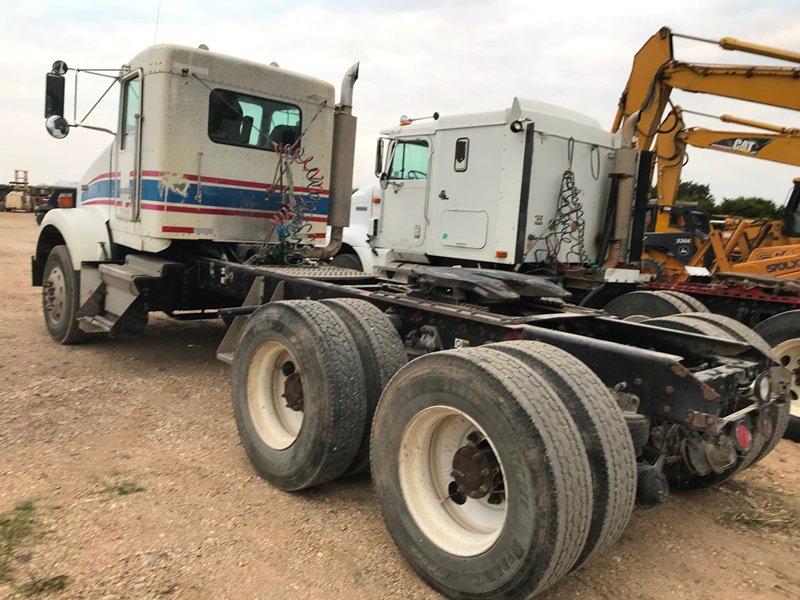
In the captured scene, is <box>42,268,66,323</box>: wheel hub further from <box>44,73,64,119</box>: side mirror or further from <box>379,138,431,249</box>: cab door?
<box>379,138,431,249</box>: cab door

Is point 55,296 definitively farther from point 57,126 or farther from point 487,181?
point 487,181

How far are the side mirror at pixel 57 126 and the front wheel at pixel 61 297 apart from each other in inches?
52.0

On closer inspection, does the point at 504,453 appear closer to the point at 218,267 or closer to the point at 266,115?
the point at 218,267

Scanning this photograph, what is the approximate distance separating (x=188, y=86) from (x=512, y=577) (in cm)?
514

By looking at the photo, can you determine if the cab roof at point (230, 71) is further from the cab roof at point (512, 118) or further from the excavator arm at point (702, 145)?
the excavator arm at point (702, 145)

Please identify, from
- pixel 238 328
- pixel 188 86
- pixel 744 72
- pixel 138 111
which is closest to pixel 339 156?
pixel 188 86

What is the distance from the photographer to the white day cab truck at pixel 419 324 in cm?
272

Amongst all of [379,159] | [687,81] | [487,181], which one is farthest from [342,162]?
[687,81]

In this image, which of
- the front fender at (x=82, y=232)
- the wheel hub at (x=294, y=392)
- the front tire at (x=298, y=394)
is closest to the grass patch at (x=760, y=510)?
the front tire at (x=298, y=394)

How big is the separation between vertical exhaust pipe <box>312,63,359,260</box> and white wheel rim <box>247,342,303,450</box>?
264 centimetres

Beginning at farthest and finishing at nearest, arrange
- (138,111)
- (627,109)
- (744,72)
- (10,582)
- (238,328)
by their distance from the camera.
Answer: (627,109) → (744,72) → (138,111) → (238,328) → (10,582)

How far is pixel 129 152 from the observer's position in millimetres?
6613

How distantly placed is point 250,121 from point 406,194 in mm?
2623

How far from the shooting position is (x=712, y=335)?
3.83 m
